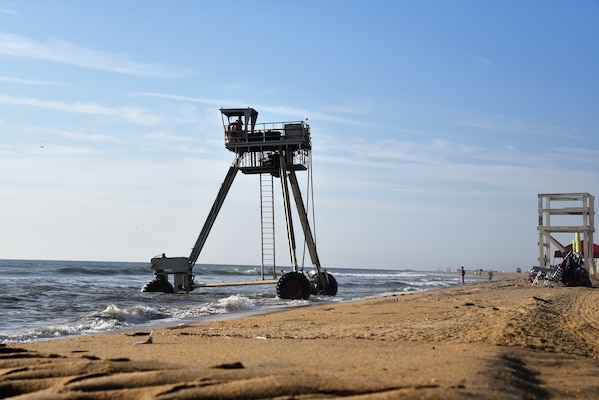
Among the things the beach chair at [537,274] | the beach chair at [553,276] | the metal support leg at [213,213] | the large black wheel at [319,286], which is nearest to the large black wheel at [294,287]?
the large black wheel at [319,286]

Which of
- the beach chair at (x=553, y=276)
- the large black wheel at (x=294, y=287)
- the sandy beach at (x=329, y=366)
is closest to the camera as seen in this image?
the sandy beach at (x=329, y=366)

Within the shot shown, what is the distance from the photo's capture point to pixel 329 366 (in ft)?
21.2

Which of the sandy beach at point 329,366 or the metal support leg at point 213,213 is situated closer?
the sandy beach at point 329,366

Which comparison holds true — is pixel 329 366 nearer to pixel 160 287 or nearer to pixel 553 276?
pixel 160 287

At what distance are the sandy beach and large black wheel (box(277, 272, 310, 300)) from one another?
15.8m

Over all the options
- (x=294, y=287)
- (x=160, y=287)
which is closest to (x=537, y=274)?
(x=294, y=287)

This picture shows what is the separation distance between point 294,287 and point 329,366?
20564 mm

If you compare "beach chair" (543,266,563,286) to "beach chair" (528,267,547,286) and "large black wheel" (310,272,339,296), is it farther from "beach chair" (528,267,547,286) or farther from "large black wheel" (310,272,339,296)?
"large black wheel" (310,272,339,296)

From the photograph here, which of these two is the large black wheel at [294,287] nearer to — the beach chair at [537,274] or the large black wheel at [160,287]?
the large black wheel at [160,287]

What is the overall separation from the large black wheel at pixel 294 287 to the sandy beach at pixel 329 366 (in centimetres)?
1585

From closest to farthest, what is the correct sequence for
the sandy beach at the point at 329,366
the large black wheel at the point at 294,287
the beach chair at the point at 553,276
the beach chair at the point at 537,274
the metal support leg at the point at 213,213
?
the sandy beach at the point at 329,366 < the large black wheel at the point at 294,287 < the metal support leg at the point at 213,213 < the beach chair at the point at 553,276 < the beach chair at the point at 537,274

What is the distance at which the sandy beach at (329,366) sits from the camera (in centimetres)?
511

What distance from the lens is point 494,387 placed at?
5340 millimetres

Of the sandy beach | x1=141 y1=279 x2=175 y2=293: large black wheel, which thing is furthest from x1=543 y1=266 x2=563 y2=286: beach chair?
the sandy beach
